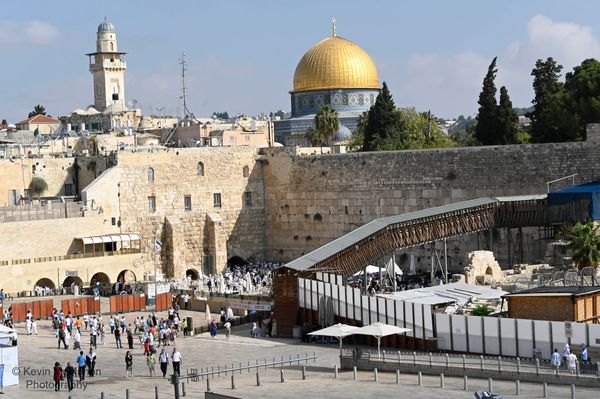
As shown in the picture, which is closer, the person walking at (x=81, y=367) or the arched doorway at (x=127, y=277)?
the person walking at (x=81, y=367)

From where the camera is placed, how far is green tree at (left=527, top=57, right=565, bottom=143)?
180ft

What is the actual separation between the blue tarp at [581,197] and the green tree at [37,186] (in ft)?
78.4

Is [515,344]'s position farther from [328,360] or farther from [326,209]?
[326,209]

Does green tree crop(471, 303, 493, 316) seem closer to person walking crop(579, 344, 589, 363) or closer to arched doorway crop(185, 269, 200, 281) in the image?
person walking crop(579, 344, 589, 363)

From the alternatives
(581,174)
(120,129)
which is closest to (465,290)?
(581,174)

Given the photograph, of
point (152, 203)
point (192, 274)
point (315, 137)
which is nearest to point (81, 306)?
point (152, 203)

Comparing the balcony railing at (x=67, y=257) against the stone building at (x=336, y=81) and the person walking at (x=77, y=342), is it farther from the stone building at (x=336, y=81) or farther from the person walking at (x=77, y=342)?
the stone building at (x=336, y=81)

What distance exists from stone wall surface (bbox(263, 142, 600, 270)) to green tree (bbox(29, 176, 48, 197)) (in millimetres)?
10250

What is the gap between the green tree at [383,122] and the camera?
204 ft

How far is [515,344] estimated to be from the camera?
92.1 ft

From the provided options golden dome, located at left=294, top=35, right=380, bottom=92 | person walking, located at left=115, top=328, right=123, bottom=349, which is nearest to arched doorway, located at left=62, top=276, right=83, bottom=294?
person walking, located at left=115, top=328, right=123, bottom=349

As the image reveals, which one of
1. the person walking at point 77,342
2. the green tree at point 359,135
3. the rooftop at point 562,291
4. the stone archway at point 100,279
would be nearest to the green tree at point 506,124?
the green tree at point 359,135

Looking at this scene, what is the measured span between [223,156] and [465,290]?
76.6ft

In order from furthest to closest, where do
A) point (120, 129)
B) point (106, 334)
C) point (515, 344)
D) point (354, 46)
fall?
point (354, 46) → point (120, 129) → point (106, 334) → point (515, 344)
